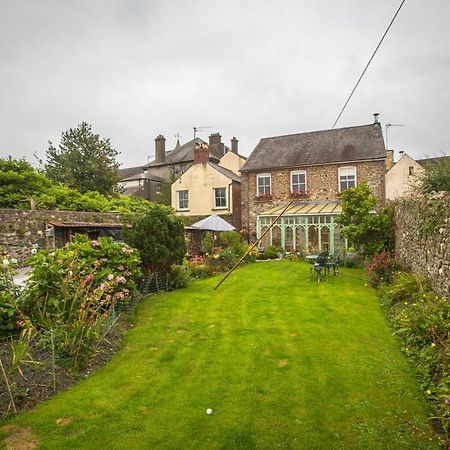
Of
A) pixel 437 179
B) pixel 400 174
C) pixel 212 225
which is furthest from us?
pixel 400 174

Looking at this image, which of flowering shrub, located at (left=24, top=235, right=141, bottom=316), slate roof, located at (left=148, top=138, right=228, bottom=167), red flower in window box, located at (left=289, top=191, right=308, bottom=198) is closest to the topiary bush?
red flower in window box, located at (left=289, top=191, right=308, bottom=198)

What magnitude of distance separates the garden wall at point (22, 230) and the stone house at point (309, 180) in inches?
488

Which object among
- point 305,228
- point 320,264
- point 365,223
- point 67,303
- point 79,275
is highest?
point 365,223

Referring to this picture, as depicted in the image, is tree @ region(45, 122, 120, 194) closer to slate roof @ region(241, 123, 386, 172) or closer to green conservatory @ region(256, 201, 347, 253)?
slate roof @ region(241, 123, 386, 172)

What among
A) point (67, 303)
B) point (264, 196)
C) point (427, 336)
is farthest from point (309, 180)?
point (67, 303)

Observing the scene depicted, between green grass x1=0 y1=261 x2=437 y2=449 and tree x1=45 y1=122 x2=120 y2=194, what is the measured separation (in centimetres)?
1950

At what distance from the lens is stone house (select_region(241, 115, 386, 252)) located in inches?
824

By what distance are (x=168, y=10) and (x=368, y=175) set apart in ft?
52.1

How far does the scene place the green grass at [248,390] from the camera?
387 centimetres

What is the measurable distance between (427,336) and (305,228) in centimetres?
1478

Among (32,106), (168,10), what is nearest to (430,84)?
(168,10)

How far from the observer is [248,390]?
4.90 m

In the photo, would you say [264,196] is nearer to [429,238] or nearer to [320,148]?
[320,148]

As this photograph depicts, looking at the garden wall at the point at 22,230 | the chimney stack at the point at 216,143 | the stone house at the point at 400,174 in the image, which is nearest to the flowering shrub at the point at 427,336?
the garden wall at the point at 22,230
